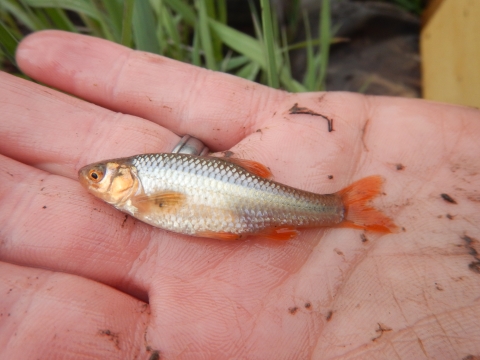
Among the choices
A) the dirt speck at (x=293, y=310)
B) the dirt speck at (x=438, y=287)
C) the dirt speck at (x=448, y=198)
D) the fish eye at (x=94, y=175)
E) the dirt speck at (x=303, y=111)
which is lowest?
the dirt speck at (x=293, y=310)

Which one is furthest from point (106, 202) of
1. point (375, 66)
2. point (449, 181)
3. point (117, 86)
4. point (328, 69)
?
point (375, 66)

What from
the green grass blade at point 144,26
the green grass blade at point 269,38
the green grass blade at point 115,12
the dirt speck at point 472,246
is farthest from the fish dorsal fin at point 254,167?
the green grass blade at point 115,12

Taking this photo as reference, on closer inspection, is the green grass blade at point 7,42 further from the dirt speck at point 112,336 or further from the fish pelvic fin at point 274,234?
the dirt speck at point 112,336

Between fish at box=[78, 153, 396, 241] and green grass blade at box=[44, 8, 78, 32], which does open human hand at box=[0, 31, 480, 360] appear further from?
green grass blade at box=[44, 8, 78, 32]

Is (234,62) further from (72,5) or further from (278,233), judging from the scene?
(278,233)

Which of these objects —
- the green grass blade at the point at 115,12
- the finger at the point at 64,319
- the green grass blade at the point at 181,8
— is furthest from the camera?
the green grass blade at the point at 181,8

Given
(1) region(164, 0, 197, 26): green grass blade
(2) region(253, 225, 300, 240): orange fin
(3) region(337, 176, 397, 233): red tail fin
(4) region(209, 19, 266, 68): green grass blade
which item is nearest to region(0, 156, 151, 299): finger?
(2) region(253, 225, 300, 240): orange fin
